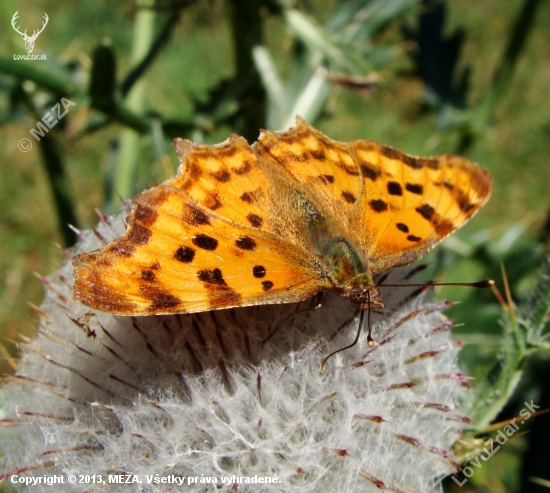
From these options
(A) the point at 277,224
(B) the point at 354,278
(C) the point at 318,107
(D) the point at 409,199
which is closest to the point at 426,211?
(D) the point at 409,199

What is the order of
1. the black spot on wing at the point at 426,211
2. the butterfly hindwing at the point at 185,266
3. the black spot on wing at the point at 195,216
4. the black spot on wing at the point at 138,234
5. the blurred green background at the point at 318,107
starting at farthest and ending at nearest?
the blurred green background at the point at 318,107 < the black spot on wing at the point at 426,211 < the black spot on wing at the point at 195,216 < the black spot on wing at the point at 138,234 < the butterfly hindwing at the point at 185,266

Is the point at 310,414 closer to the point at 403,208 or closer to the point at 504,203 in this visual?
the point at 403,208

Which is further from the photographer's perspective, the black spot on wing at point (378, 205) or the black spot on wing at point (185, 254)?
the black spot on wing at point (378, 205)

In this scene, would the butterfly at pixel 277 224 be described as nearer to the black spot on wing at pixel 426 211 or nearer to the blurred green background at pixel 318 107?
the black spot on wing at pixel 426 211

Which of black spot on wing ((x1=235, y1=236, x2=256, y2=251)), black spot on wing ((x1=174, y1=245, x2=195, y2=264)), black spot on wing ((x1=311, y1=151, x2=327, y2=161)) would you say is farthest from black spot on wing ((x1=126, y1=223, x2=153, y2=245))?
black spot on wing ((x1=311, y1=151, x2=327, y2=161))

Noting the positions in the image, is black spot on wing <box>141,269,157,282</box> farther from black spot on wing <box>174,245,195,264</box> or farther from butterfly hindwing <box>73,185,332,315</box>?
black spot on wing <box>174,245,195,264</box>

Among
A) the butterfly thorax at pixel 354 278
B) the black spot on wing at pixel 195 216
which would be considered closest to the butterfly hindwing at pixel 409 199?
the butterfly thorax at pixel 354 278

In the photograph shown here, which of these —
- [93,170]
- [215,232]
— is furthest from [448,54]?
[93,170]
